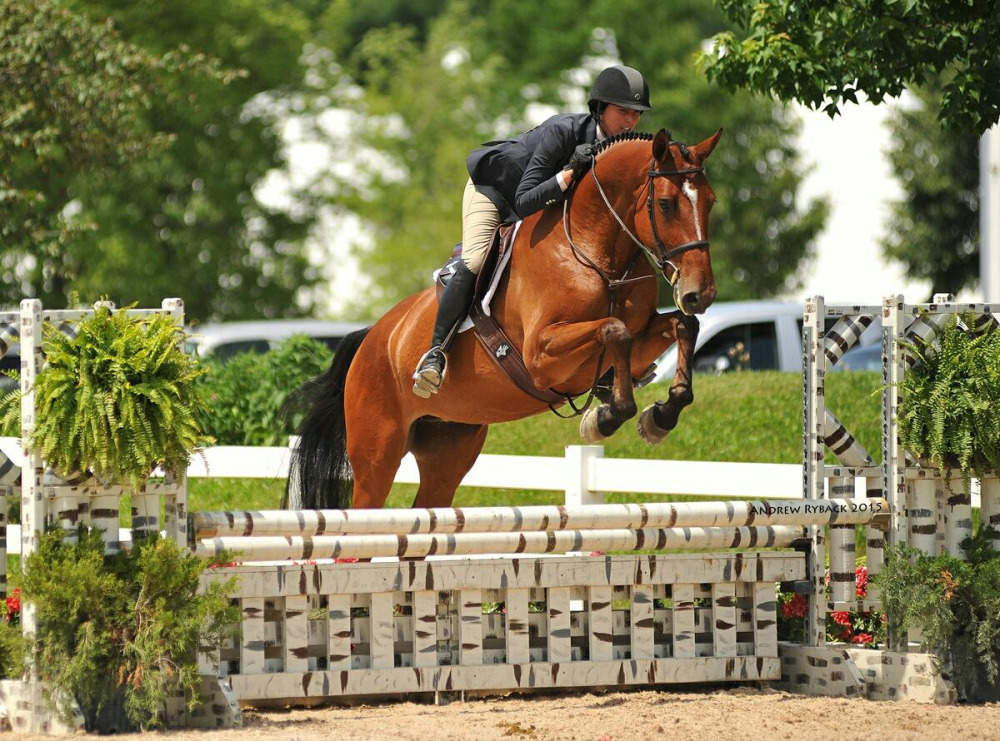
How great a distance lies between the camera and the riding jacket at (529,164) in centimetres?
644

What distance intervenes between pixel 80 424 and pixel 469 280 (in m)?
2.23

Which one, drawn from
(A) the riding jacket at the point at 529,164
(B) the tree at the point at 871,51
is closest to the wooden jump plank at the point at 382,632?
(A) the riding jacket at the point at 529,164

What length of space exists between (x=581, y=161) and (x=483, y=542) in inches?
68.8

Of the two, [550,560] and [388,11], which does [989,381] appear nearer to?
[550,560]

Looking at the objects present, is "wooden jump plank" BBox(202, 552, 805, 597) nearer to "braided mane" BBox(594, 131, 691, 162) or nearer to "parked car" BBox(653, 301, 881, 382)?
"braided mane" BBox(594, 131, 691, 162)

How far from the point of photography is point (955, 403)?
5.98 metres

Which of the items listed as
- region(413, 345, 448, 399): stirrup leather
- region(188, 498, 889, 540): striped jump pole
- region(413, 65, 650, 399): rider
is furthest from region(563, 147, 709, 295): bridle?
region(188, 498, 889, 540): striped jump pole

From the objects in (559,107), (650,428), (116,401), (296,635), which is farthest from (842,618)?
(559,107)

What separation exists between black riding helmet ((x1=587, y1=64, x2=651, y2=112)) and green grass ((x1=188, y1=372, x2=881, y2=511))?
4.89 metres

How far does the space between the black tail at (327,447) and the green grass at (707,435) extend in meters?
3.13

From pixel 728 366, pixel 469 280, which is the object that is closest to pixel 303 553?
pixel 469 280

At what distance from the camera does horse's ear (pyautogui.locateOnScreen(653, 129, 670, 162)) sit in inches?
232

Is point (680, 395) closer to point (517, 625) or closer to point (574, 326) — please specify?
point (574, 326)

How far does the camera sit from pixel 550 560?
5.92 metres
